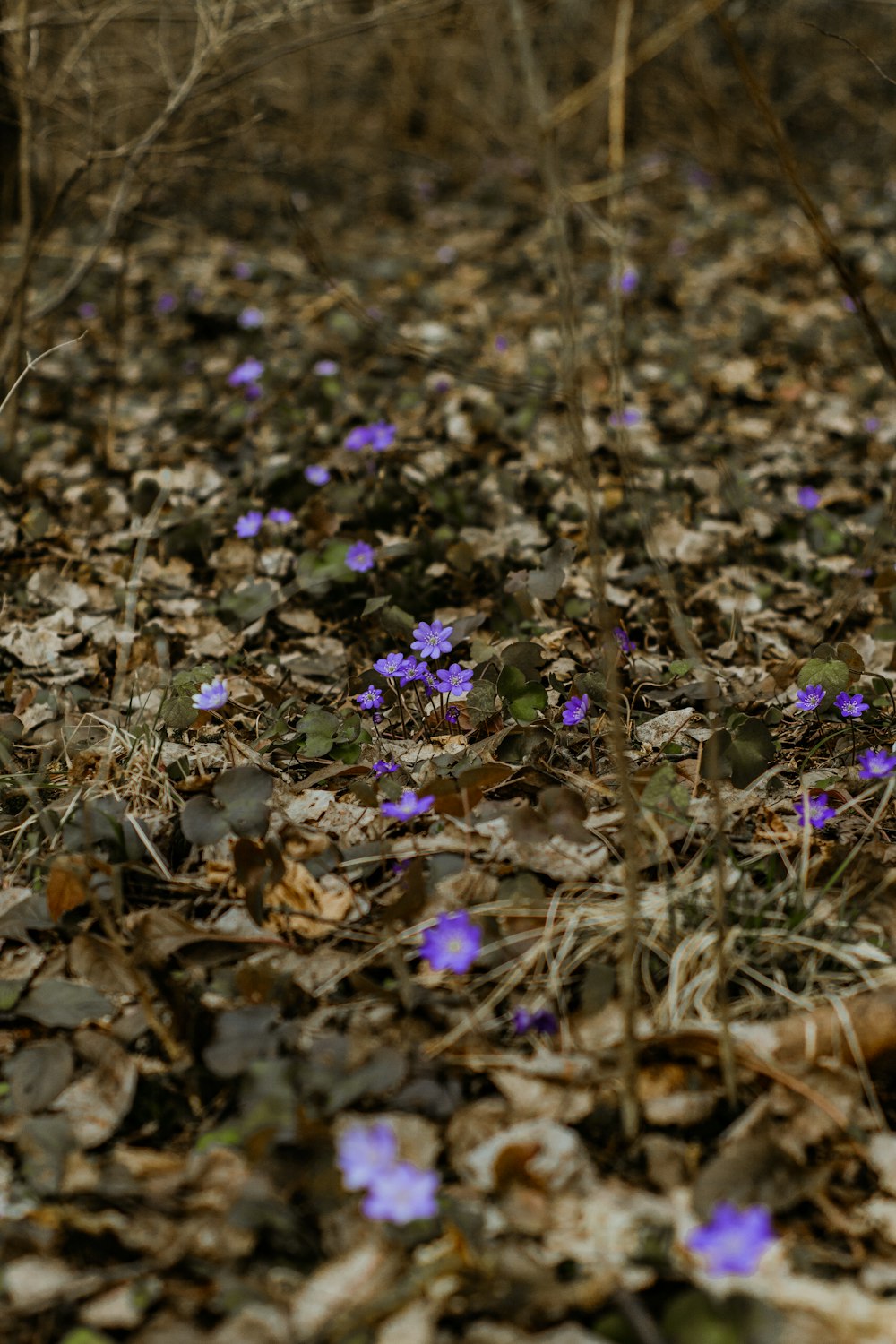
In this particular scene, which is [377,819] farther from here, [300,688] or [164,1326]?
[164,1326]

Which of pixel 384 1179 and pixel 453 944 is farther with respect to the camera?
pixel 453 944

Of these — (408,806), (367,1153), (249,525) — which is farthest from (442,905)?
(249,525)

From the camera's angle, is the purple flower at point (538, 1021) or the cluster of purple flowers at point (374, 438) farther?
the cluster of purple flowers at point (374, 438)

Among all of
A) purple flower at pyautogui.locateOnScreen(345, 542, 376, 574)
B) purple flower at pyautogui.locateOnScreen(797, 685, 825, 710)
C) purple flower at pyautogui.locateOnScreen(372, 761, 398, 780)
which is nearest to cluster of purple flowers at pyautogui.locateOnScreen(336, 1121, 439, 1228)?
purple flower at pyautogui.locateOnScreen(372, 761, 398, 780)

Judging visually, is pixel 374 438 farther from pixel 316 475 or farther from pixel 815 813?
pixel 815 813

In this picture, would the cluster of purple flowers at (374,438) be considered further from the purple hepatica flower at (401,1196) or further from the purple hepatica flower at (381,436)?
the purple hepatica flower at (401,1196)

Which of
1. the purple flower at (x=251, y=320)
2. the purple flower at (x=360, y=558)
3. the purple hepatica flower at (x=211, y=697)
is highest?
the purple hepatica flower at (x=211, y=697)

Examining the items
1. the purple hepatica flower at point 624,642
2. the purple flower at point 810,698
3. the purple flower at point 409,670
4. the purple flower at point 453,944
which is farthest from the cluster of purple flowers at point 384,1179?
the purple hepatica flower at point 624,642

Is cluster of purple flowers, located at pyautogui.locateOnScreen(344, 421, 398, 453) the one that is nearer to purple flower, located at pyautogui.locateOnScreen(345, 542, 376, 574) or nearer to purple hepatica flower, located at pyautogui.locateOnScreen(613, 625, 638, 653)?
purple flower, located at pyautogui.locateOnScreen(345, 542, 376, 574)

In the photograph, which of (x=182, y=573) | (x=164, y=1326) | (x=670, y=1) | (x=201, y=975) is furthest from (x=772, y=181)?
(x=164, y=1326)
